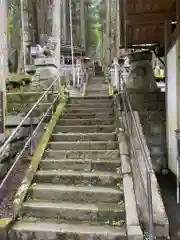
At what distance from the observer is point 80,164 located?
5492mm

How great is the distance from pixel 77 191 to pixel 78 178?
41 cm

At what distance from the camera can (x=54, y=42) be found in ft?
42.1

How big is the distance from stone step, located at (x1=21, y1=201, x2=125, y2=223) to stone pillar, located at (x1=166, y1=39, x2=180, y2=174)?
278 centimetres

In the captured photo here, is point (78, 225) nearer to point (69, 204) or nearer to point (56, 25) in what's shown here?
point (69, 204)

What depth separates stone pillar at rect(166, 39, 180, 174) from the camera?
6.51m

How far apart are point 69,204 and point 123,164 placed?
4.00ft

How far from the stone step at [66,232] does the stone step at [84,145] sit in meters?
2.19

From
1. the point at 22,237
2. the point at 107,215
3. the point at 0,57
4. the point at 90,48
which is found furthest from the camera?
the point at 90,48

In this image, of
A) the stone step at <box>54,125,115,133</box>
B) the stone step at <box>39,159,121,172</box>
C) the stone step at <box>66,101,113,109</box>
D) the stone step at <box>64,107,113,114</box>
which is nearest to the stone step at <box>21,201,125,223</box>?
the stone step at <box>39,159,121,172</box>

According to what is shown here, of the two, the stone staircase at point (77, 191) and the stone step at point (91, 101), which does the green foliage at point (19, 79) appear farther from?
the stone staircase at point (77, 191)

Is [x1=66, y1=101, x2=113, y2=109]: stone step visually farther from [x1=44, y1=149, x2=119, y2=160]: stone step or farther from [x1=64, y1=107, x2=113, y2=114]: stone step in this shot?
[x1=44, y1=149, x2=119, y2=160]: stone step

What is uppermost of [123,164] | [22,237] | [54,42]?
[54,42]

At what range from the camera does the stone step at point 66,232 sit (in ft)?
12.7

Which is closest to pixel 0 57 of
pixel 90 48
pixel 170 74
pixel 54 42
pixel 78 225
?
pixel 78 225
